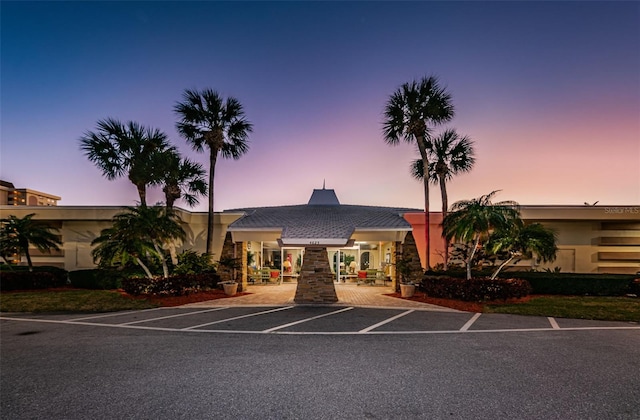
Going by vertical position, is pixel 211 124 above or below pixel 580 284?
above

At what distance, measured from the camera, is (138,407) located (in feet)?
12.1

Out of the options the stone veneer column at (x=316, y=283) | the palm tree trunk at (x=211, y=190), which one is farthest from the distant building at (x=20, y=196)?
the stone veneer column at (x=316, y=283)

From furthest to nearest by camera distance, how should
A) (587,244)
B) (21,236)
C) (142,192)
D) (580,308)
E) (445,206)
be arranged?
(587,244) → (142,192) → (445,206) → (21,236) → (580,308)

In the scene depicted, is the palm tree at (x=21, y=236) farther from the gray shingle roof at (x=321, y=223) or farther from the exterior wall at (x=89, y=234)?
the gray shingle roof at (x=321, y=223)

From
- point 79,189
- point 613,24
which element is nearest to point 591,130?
point 613,24

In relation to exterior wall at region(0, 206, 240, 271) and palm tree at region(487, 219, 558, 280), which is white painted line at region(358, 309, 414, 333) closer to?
palm tree at region(487, 219, 558, 280)

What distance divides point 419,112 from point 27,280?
2083 cm

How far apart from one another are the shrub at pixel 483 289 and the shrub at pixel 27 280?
61.4 ft

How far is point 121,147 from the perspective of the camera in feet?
54.1

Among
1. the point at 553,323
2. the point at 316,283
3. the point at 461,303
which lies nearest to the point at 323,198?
the point at 316,283

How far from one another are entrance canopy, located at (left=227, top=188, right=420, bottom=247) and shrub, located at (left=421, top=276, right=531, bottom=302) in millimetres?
3674

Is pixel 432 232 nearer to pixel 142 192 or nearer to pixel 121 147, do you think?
pixel 142 192

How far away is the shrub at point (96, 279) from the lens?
1483cm

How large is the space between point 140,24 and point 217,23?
9.79ft
